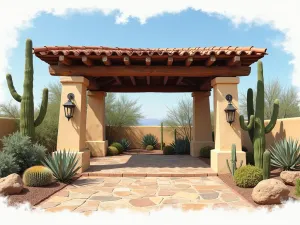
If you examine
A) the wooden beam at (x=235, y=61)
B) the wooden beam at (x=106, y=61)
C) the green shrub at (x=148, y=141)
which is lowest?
the green shrub at (x=148, y=141)

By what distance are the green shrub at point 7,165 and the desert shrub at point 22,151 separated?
28 cm

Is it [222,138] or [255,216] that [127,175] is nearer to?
[222,138]

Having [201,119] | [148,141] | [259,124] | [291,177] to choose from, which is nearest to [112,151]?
[148,141]

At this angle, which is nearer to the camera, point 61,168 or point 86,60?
point 61,168

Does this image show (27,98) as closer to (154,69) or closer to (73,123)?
(73,123)

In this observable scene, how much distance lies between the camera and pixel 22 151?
6.77 meters

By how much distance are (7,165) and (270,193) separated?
6.26 meters

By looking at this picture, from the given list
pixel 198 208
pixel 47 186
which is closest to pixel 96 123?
pixel 47 186

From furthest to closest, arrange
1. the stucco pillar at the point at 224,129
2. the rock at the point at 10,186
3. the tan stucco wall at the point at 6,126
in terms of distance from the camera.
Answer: the tan stucco wall at the point at 6,126
the stucco pillar at the point at 224,129
the rock at the point at 10,186

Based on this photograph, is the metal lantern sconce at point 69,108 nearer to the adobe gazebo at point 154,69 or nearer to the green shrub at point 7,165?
the adobe gazebo at point 154,69

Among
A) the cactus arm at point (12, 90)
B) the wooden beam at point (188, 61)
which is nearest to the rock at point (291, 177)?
the wooden beam at point (188, 61)

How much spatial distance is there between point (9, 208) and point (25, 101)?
4292 millimetres

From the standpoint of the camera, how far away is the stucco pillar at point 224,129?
23.9ft

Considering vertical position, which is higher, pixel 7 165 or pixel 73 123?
pixel 73 123
